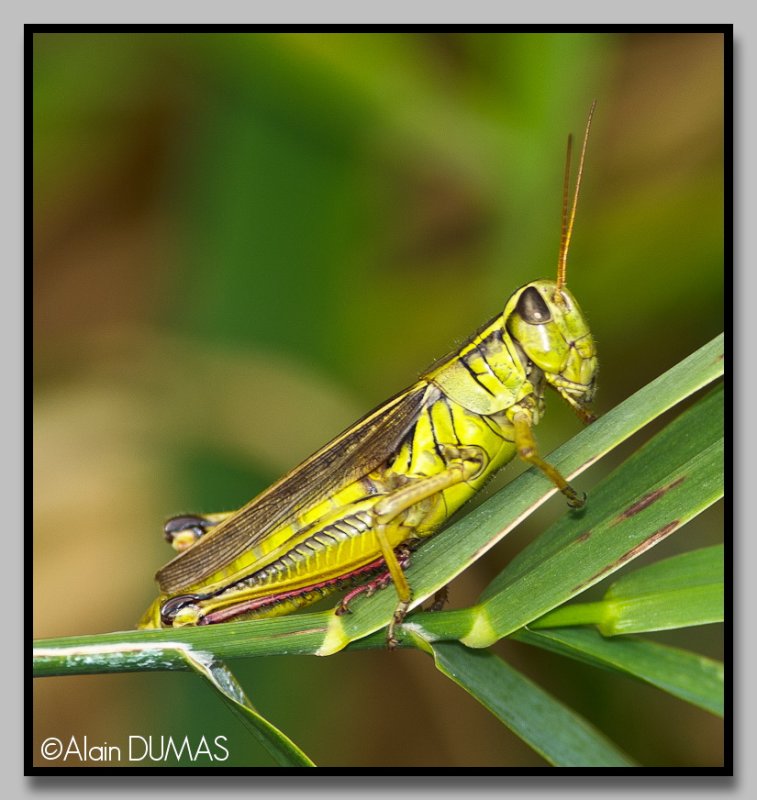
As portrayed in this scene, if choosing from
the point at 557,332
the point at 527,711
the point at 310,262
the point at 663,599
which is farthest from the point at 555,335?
the point at 310,262

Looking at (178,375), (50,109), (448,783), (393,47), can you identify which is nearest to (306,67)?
(393,47)

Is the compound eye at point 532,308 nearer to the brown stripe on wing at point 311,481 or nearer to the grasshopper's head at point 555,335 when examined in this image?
the grasshopper's head at point 555,335

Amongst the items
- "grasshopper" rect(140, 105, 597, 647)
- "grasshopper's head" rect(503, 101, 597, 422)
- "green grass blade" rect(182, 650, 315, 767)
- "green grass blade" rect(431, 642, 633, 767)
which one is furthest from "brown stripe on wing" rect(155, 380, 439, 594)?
"green grass blade" rect(431, 642, 633, 767)

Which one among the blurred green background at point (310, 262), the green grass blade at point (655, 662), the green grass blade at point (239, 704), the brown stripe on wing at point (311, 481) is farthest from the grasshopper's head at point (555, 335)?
the green grass blade at point (239, 704)

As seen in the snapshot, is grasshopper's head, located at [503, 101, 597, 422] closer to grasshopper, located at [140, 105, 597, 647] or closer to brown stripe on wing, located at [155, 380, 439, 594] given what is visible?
grasshopper, located at [140, 105, 597, 647]

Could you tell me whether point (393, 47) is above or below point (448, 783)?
above

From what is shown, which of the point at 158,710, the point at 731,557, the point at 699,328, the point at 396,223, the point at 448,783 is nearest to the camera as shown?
the point at 731,557

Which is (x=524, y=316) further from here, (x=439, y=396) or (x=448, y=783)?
(x=448, y=783)
